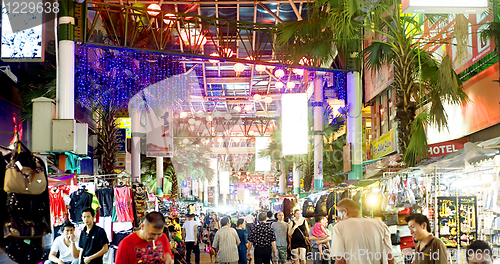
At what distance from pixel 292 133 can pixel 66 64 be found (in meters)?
9.49

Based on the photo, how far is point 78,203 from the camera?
1056 cm

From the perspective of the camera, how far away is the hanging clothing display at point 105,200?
12.1m

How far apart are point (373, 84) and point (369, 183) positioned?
9.06m

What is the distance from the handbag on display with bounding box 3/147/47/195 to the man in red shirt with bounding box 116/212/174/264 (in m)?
1.05

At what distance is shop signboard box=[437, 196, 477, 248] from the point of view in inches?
338

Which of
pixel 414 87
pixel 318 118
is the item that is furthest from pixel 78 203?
pixel 318 118

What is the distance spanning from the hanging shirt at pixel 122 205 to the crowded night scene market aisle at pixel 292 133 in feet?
0.08

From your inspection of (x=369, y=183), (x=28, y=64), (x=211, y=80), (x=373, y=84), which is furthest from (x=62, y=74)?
(x=211, y=80)

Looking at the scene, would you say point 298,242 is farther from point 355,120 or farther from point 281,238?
point 355,120

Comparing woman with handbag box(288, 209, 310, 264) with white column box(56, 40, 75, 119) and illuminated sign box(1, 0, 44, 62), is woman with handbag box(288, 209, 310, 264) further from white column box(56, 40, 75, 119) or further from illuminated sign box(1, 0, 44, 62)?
illuminated sign box(1, 0, 44, 62)

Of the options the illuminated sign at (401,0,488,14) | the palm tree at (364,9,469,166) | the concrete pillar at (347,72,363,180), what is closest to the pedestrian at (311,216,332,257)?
the palm tree at (364,9,469,166)

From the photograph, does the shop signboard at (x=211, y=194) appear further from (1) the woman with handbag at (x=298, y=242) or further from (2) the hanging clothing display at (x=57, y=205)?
(2) the hanging clothing display at (x=57, y=205)

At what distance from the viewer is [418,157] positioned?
36.4 ft

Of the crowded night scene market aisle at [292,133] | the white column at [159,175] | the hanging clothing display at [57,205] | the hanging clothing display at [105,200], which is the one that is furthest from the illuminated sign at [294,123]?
the white column at [159,175]
